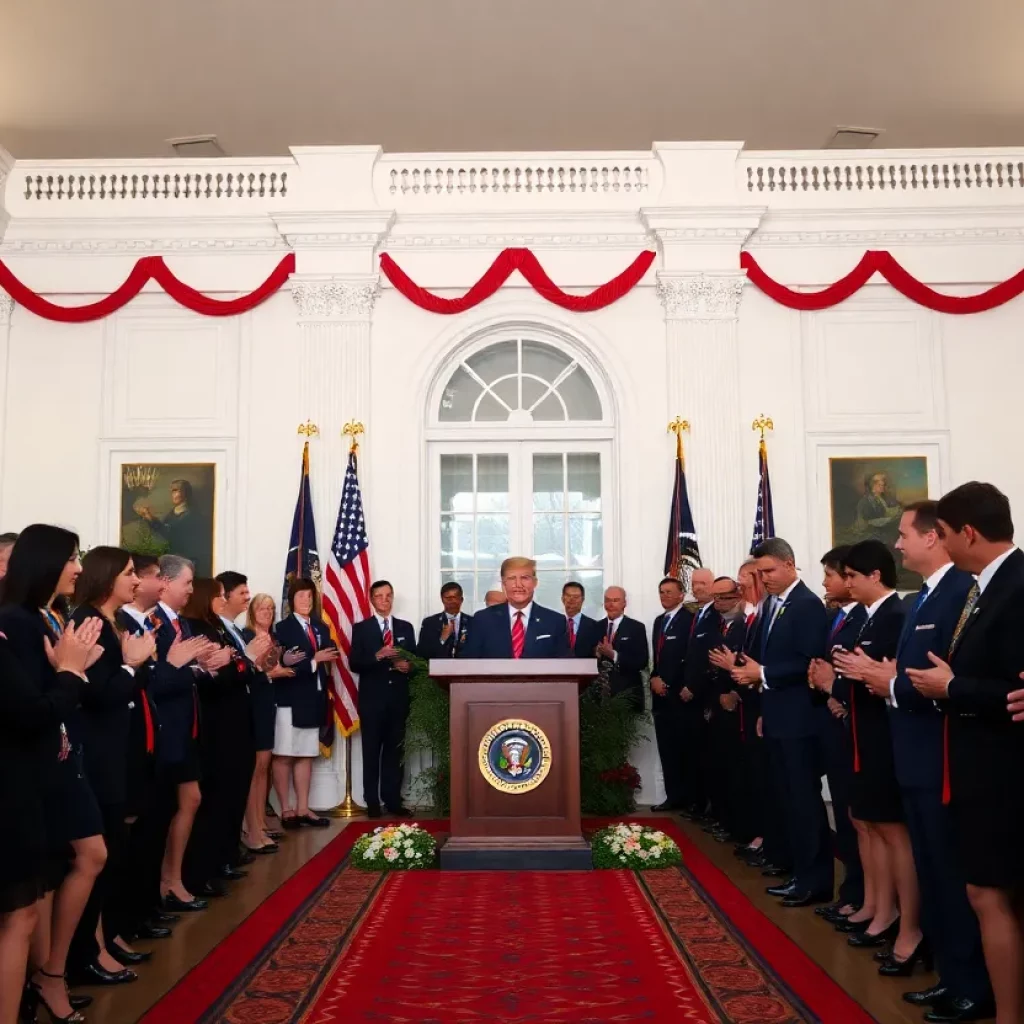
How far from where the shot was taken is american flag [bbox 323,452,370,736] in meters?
9.31

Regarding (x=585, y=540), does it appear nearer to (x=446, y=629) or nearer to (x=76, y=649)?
(x=446, y=629)

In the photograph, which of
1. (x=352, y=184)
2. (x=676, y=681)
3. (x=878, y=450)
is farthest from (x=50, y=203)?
(x=878, y=450)

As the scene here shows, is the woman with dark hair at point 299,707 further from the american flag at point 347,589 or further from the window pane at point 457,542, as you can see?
the window pane at point 457,542

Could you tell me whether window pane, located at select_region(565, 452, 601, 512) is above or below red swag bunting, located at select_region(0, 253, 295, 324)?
below

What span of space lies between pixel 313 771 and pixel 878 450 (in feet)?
18.5

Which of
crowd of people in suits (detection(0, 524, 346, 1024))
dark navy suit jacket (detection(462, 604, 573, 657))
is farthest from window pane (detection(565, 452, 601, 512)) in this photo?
crowd of people in suits (detection(0, 524, 346, 1024))

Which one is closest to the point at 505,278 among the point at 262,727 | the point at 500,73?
the point at 500,73

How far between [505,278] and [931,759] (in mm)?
6970

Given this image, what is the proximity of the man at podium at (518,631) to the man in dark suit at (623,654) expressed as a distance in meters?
2.06

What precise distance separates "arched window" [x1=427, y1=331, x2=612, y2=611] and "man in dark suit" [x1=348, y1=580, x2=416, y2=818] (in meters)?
1.34

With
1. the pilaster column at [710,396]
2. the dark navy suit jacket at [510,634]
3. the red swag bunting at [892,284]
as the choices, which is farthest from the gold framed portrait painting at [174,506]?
the red swag bunting at [892,284]

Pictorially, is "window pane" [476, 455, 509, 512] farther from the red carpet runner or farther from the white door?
the red carpet runner

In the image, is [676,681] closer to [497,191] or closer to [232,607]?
[232,607]

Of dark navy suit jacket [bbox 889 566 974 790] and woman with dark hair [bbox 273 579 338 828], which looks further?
woman with dark hair [bbox 273 579 338 828]
